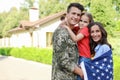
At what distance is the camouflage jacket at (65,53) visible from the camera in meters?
3.47

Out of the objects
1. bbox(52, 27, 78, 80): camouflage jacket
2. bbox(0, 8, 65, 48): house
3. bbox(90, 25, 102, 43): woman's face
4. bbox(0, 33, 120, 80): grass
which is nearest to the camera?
bbox(52, 27, 78, 80): camouflage jacket

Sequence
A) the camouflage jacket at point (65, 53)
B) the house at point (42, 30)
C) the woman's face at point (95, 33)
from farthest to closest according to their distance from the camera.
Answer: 1. the house at point (42, 30)
2. the woman's face at point (95, 33)
3. the camouflage jacket at point (65, 53)

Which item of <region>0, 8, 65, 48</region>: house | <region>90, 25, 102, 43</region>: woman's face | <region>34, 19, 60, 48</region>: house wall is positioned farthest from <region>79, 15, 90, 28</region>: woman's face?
<region>34, 19, 60, 48</region>: house wall

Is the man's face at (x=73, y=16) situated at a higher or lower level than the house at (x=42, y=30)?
higher

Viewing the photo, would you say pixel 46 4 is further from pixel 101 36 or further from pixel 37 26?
pixel 101 36

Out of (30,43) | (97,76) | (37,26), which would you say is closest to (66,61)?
(97,76)

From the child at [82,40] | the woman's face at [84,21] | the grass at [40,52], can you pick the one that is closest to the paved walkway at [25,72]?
the grass at [40,52]

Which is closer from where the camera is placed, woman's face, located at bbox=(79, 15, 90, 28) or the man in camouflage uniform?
the man in camouflage uniform

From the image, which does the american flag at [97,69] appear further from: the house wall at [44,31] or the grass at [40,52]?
the house wall at [44,31]

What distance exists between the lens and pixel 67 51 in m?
3.48

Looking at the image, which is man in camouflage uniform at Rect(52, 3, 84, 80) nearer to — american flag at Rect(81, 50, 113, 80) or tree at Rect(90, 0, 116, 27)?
american flag at Rect(81, 50, 113, 80)

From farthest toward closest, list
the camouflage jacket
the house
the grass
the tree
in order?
the house < the tree < the grass < the camouflage jacket

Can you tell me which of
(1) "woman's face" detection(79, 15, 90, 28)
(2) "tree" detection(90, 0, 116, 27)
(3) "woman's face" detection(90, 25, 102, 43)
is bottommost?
(2) "tree" detection(90, 0, 116, 27)

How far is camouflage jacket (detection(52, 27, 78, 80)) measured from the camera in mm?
3473
